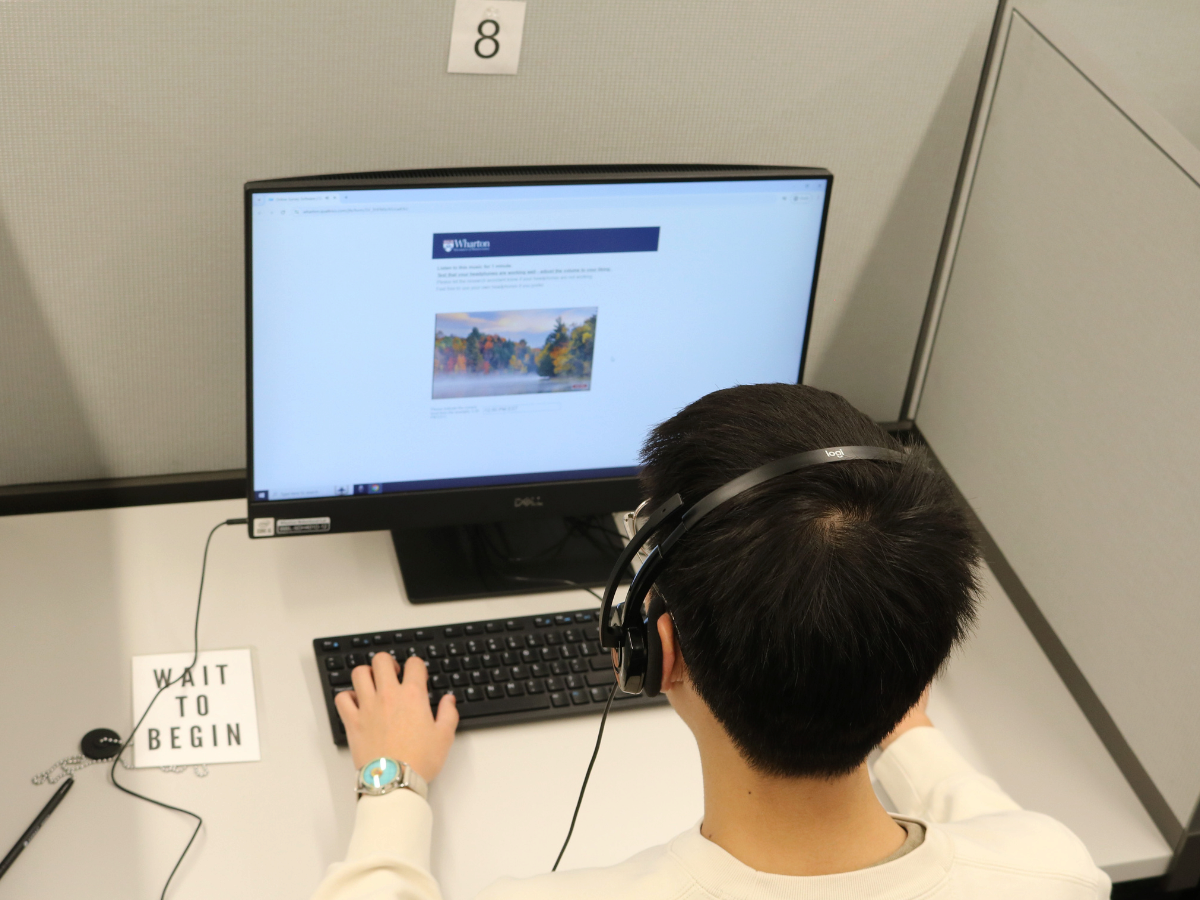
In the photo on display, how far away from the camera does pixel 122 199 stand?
1089 mm

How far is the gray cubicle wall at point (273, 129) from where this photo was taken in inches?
41.0

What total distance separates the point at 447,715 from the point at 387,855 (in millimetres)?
172

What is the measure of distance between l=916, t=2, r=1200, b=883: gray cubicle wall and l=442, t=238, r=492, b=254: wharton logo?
0.57m

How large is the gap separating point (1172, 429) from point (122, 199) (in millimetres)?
972

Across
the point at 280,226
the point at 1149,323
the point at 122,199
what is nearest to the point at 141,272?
the point at 122,199

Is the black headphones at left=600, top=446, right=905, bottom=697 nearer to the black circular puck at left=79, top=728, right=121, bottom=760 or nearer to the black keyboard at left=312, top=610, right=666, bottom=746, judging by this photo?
the black keyboard at left=312, top=610, right=666, bottom=746

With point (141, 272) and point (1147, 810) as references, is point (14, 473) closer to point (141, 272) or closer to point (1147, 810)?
point (141, 272)

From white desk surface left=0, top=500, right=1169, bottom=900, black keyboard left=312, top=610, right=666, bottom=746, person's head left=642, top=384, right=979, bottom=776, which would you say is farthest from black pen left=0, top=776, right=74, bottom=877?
Answer: person's head left=642, top=384, right=979, bottom=776

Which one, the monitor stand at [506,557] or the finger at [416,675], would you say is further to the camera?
the monitor stand at [506,557]

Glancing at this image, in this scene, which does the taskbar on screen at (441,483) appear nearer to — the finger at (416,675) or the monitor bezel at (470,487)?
the monitor bezel at (470,487)

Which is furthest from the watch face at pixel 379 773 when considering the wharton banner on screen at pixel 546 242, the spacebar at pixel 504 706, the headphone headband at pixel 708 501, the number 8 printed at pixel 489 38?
the number 8 printed at pixel 489 38

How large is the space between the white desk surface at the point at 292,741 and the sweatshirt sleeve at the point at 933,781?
0.09m

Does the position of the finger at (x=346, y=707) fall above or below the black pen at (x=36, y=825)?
above

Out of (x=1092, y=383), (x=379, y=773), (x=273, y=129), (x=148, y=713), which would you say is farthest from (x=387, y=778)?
(x=1092, y=383)
